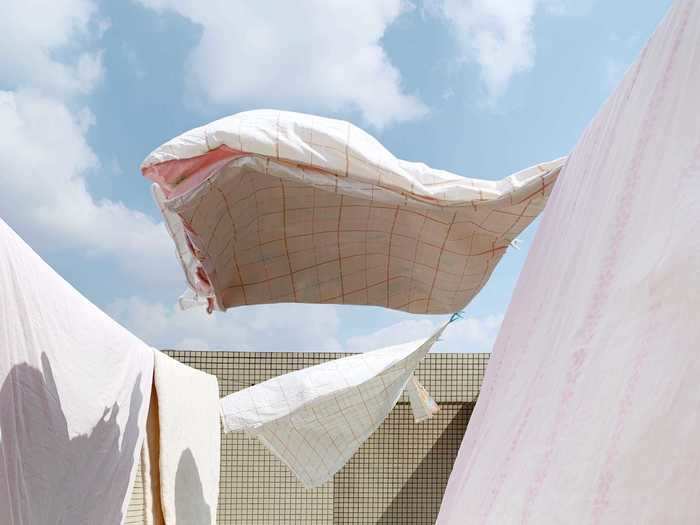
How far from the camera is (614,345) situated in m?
0.58

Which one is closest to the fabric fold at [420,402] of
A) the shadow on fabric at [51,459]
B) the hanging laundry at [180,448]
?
the hanging laundry at [180,448]

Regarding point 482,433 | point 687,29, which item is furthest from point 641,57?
point 482,433

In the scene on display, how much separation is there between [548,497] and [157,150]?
977 mm

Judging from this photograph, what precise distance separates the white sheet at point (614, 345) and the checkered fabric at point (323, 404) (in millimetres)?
2123

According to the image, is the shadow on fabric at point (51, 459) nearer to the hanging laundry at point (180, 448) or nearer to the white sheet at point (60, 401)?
the white sheet at point (60, 401)

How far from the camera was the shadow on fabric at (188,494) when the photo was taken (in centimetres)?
244

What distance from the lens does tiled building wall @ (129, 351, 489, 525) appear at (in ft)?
17.1

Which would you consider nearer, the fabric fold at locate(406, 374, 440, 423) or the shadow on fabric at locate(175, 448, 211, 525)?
the shadow on fabric at locate(175, 448, 211, 525)

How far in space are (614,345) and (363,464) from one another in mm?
5112

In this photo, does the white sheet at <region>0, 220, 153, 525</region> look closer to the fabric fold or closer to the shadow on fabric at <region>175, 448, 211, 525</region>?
the shadow on fabric at <region>175, 448, 211, 525</region>

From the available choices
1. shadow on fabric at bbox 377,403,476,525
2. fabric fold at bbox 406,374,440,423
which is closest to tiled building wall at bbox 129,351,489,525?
shadow on fabric at bbox 377,403,476,525

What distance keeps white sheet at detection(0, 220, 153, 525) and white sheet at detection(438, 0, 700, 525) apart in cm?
89

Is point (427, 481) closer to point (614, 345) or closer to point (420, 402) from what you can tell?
point (420, 402)

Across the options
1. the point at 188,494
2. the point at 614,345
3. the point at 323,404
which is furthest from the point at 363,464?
the point at 614,345
